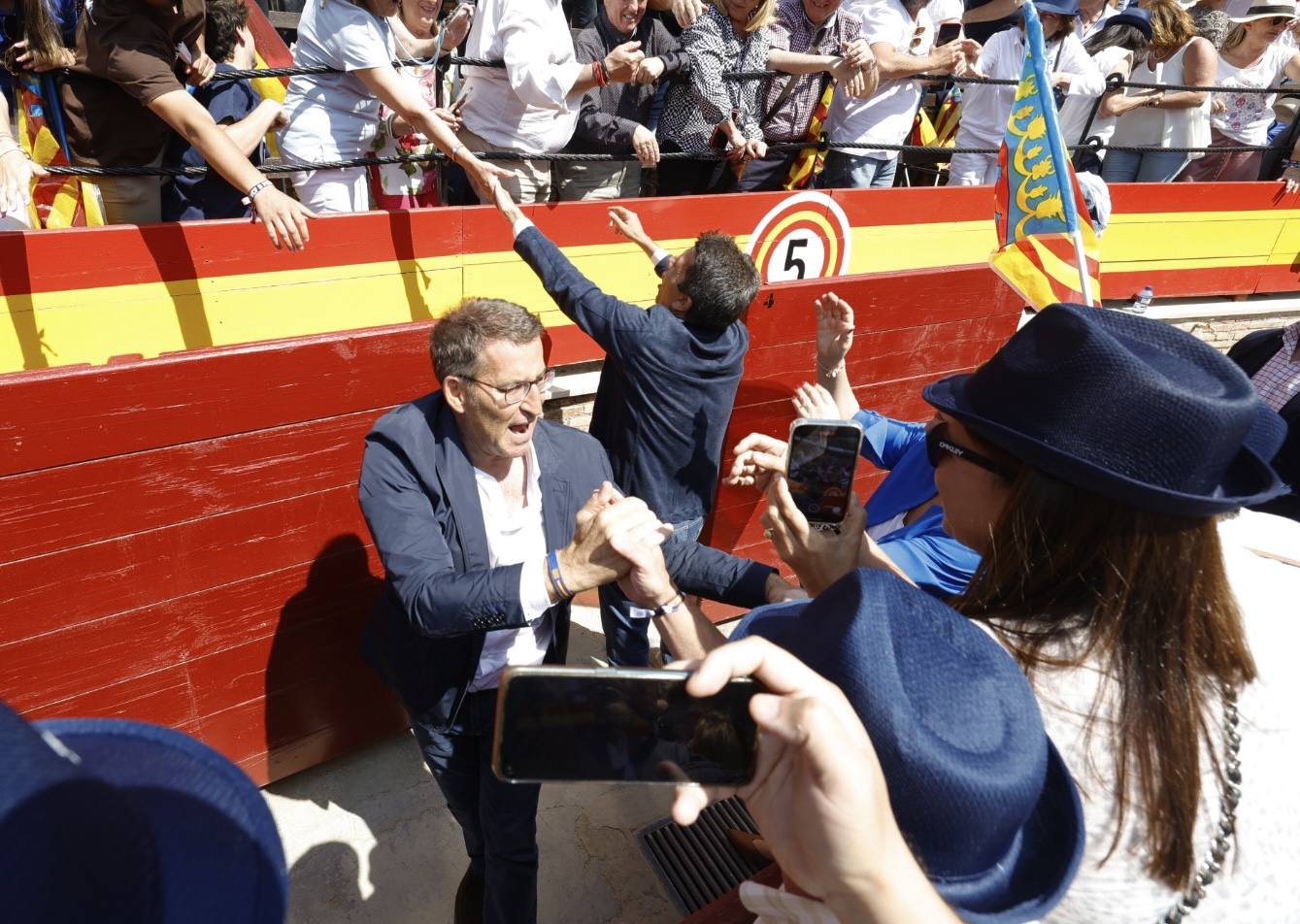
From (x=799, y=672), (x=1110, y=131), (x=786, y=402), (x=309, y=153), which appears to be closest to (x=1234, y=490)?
(x=799, y=672)

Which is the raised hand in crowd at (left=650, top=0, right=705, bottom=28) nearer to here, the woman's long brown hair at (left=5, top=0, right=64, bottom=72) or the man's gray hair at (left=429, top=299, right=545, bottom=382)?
the woman's long brown hair at (left=5, top=0, right=64, bottom=72)

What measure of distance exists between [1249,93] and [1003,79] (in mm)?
2798

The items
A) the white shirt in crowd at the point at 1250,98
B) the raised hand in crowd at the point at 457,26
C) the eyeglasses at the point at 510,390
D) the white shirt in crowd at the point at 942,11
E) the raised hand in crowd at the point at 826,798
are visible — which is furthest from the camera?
the white shirt in crowd at the point at 1250,98

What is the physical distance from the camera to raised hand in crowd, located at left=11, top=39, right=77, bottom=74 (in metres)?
2.88

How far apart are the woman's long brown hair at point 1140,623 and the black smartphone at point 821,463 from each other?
92 centimetres

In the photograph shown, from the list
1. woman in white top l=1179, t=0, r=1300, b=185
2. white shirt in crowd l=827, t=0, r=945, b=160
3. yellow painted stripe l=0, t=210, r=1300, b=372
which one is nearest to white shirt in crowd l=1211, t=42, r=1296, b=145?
woman in white top l=1179, t=0, r=1300, b=185

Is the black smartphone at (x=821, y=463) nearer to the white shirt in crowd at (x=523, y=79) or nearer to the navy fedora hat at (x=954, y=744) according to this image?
the navy fedora hat at (x=954, y=744)

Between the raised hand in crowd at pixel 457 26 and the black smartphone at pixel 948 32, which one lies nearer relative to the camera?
the raised hand in crowd at pixel 457 26

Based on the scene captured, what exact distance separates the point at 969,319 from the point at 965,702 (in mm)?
4044

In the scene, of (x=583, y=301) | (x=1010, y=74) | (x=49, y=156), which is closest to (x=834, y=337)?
(x=583, y=301)

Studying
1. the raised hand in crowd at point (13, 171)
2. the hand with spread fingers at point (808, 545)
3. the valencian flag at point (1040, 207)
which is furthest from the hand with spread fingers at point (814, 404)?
the raised hand in crowd at point (13, 171)

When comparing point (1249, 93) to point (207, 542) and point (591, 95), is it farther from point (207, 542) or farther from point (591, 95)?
point (207, 542)

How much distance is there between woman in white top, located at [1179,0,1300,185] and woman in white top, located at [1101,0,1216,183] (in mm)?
287

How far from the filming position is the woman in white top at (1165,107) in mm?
6414
